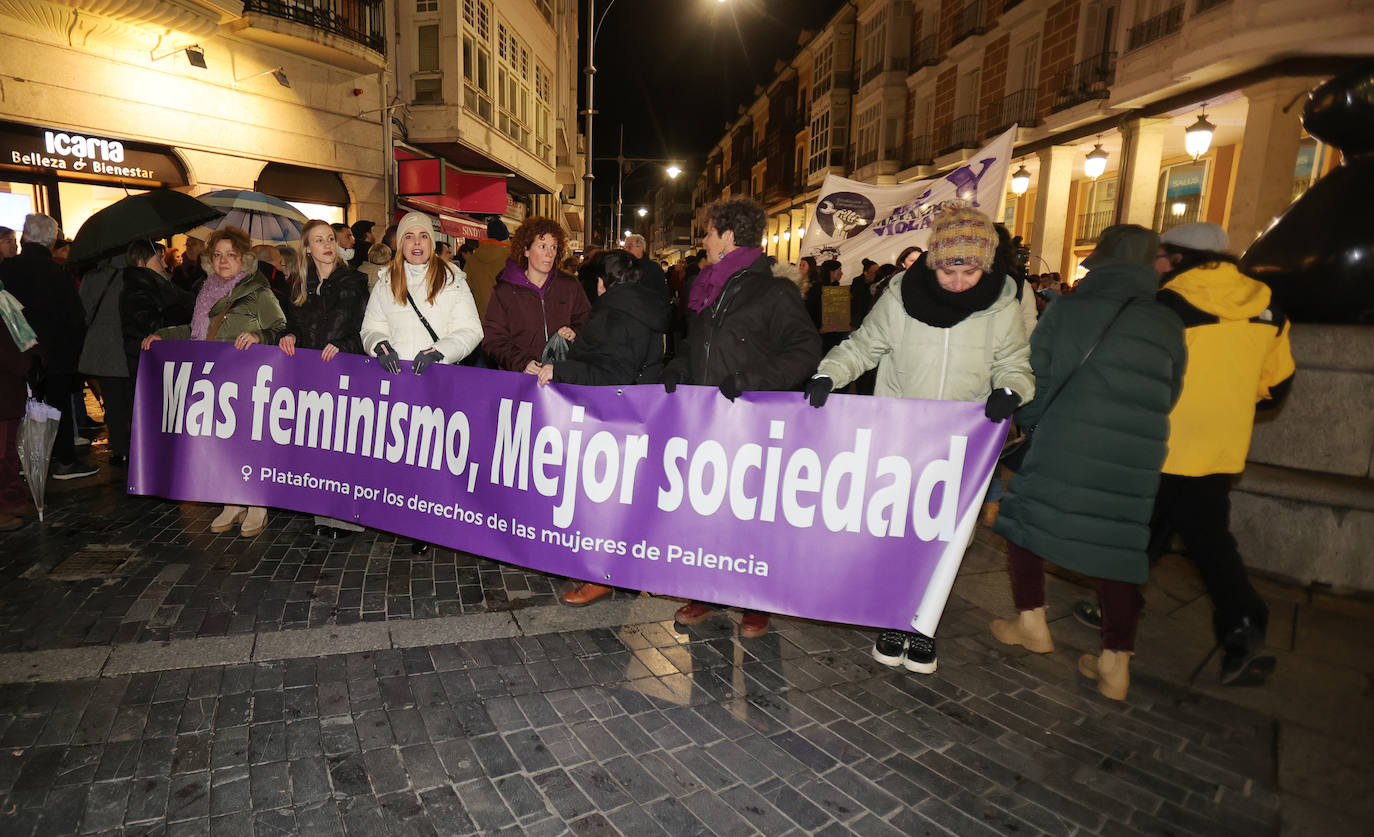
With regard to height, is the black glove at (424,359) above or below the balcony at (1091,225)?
below

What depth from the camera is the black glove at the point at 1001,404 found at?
2895 millimetres

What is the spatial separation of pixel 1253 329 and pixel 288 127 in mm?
15060

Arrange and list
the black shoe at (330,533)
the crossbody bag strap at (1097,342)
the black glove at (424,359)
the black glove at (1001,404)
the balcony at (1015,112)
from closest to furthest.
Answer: the black glove at (1001,404)
the crossbody bag strap at (1097,342)
the black glove at (424,359)
the black shoe at (330,533)
the balcony at (1015,112)

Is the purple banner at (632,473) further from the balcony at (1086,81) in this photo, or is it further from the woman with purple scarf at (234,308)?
the balcony at (1086,81)

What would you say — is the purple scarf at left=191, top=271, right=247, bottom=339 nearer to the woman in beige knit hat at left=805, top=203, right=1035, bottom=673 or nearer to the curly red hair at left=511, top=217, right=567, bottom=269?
the curly red hair at left=511, top=217, right=567, bottom=269

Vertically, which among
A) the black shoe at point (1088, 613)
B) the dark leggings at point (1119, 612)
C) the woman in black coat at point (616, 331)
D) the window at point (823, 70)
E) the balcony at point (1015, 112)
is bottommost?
the black shoe at point (1088, 613)

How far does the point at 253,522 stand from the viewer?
477 cm

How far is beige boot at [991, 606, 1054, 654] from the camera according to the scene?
3.53 m

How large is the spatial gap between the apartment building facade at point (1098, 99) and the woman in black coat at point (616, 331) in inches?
469

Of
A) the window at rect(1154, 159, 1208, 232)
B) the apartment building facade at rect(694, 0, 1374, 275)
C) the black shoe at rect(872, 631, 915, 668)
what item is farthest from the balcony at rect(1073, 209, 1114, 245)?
the black shoe at rect(872, 631, 915, 668)

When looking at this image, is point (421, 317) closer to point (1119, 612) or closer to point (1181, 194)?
point (1119, 612)

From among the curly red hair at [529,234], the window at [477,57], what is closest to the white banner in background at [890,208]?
the curly red hair at [529,234]

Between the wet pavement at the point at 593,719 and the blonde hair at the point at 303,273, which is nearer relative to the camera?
the wet pavement at the point at 593,719

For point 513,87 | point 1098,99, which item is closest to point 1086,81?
point 1098,99
